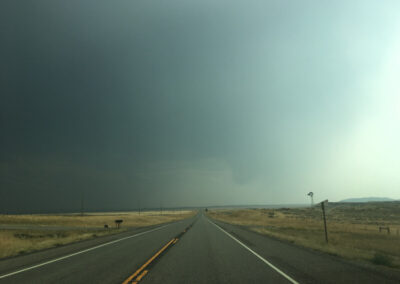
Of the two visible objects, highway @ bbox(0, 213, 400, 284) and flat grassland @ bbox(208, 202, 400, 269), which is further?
flat grassland @ bbox(208, 202, 400, 269)

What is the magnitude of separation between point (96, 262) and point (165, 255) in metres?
2.83

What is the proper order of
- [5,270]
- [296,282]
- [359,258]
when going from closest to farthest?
1. [296,282]
2. [5,270]
3. [359,258]

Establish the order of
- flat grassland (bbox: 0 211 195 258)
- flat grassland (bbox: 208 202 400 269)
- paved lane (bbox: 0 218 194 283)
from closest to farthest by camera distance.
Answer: paved lane (bbox: 0 218 194 283)
flat grassland (bbox: 208 202 400 269)
flat grassland (bbox: 0 211 195 258)

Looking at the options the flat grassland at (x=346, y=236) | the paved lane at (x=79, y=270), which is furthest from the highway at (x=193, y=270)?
the flat grassland at (x=346, y=236)

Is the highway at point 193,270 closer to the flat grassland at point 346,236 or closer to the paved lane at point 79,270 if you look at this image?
the paved lane at point 79,270

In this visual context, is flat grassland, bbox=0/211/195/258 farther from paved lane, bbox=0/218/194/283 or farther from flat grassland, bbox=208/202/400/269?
flat grassland, bbox=208/202/400/269

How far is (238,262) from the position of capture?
9.77 m

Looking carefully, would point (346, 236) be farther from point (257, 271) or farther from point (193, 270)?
point (193, 270)

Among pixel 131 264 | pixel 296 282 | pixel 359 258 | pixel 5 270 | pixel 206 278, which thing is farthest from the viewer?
pixel 359 258

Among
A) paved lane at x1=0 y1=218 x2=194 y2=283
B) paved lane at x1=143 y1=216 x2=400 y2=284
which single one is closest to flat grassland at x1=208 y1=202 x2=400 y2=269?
paved lane at x1=143 y1=216 x2=400 y2=284

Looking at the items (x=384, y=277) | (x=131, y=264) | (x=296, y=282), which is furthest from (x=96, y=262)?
(x=384, y=277)

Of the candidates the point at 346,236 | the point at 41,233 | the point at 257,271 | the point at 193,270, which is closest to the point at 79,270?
the point at 193,270

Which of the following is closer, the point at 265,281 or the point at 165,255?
the point at 265,281

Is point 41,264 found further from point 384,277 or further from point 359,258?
point 359,258
